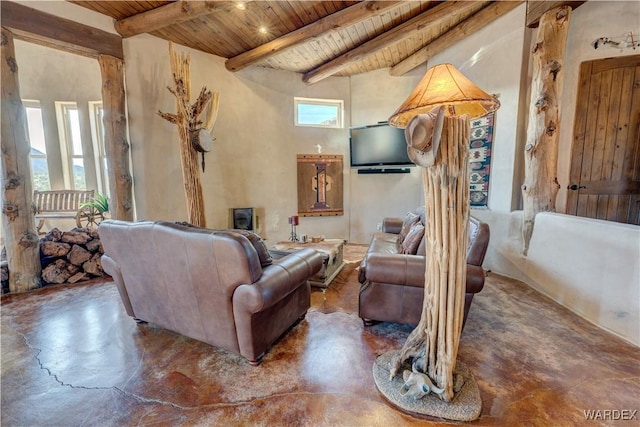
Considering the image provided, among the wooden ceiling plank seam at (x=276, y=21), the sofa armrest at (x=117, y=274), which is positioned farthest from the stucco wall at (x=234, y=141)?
the sofa armrest at (x=117, y=274)

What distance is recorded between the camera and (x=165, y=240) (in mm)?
1781

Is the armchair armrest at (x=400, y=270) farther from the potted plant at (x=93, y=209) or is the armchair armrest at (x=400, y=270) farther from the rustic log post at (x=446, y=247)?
the potted plant at (x=93, y=209)

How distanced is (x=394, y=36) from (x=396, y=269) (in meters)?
3.30

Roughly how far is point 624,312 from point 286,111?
488cm

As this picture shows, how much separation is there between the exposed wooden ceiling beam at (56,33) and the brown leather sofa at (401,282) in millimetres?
3885

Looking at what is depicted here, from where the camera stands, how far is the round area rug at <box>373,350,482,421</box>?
1.42m

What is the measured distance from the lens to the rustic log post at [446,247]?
137cm

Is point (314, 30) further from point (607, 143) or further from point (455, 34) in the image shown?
point (607, 143)

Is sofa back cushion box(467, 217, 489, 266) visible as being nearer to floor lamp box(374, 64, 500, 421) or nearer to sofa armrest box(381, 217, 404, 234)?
floor lamp box(374, 64, 500, 421)

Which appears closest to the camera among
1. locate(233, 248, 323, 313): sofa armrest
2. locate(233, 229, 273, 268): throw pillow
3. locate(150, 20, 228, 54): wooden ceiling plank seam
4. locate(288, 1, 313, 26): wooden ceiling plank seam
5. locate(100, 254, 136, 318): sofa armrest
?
locate(233, 248, 323, 313): sofa armrest

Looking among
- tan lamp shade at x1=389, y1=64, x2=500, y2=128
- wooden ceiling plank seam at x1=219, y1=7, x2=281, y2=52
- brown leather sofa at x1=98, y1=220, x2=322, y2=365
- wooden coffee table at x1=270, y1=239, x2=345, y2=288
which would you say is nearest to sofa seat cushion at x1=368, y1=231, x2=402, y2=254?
wooden coffee table at x1=270, y1=239, x2=345, y2=288

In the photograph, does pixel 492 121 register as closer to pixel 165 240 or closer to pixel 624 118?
pixel 624 118

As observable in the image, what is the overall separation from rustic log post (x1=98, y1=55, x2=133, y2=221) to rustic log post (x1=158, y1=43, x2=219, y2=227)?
533 mm

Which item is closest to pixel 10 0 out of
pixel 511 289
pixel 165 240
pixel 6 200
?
pixel 6 200
